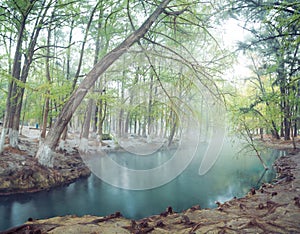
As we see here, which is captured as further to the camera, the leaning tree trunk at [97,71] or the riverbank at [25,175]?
the riverbank at [25,175]

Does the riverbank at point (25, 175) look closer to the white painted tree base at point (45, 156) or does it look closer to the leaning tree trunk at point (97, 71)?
the white painted tree base at point (45, 156)

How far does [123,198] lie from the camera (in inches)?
292

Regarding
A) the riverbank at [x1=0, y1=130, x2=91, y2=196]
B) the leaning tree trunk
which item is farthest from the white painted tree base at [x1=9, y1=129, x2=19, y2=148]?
the leaning tree trunk

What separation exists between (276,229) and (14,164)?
751cm

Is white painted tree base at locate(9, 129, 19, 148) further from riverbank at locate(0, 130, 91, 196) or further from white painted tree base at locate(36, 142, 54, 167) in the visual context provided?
white painted tree base at locate(36, 142, 54, 167)

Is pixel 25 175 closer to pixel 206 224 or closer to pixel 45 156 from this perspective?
pixel 45 156

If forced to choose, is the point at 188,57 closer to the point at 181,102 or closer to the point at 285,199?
the point at 181,102

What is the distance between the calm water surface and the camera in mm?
5824

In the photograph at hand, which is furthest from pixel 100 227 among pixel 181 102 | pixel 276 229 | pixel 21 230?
pixel 181 102

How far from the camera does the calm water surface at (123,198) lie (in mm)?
5824

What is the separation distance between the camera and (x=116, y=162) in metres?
13.4

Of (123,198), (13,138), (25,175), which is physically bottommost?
(123,198)

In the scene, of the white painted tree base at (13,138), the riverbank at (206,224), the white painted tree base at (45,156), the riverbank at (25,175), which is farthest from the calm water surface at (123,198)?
the white painted tree base at (13,138)

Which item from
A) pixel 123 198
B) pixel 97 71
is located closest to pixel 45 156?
pixel 123 198
